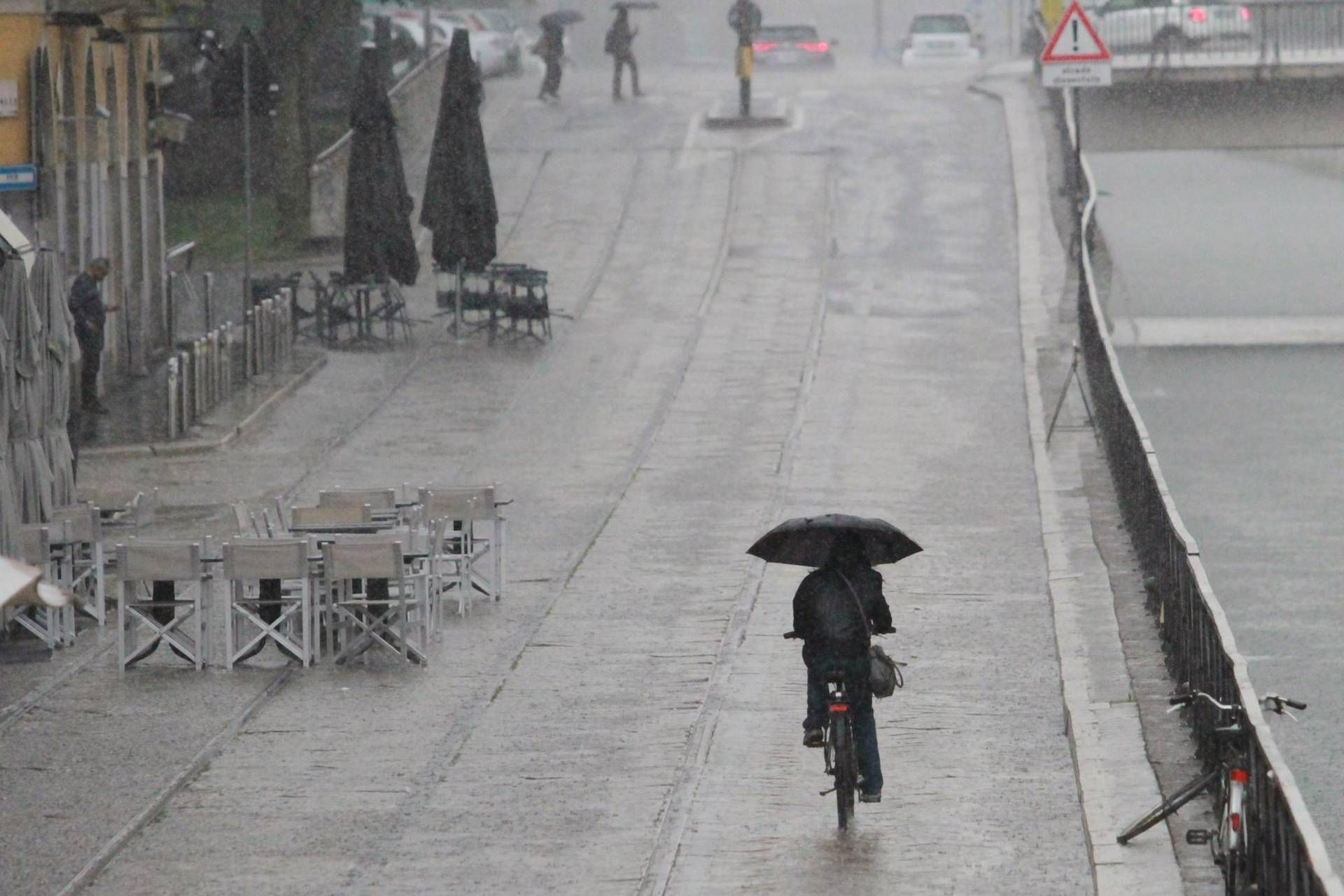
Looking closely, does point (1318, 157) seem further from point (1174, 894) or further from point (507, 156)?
point (1174, 894)

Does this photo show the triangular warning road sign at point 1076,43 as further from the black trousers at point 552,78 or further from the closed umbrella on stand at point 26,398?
the black trousers at point 552,78

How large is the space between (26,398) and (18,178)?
365 inches

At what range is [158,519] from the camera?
20.9m

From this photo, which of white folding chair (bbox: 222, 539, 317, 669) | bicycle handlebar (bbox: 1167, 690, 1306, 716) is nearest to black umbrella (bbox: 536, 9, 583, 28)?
white folding chair (bbox: 222, 539, 317, 669)

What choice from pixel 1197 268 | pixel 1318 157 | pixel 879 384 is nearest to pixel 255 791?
pixel 879 384

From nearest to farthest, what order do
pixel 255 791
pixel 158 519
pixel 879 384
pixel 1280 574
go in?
pixel 255 791 → pixel 158 519 → pixel 879 384 → pixel 1280 574

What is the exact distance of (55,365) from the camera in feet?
58.2

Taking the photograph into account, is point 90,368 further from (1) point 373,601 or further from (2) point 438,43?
(2) point 438,43

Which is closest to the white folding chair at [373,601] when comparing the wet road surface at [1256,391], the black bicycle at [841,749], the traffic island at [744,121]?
the black bicycle at [841,749]

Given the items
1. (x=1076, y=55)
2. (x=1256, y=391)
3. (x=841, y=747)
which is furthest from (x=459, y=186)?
(x=841, y=747)

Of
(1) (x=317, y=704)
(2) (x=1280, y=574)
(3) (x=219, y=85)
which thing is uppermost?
(3) (x=219, y=85)

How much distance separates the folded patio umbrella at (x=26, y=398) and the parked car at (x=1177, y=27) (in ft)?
92.0

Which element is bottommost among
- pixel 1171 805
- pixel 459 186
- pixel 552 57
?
pixel 1171 805

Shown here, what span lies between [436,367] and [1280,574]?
10243 millimetres
